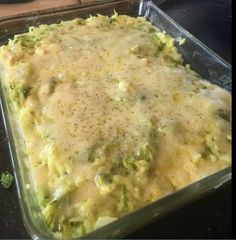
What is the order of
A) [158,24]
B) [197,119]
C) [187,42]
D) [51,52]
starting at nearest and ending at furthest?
[197,119]
[51,52]
[187,42]
[158,24]

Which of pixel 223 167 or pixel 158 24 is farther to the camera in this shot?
pixel 158 24

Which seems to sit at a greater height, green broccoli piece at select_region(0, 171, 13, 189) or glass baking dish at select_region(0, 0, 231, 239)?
glass baking dish at select_region(0, 0, 231, 239)

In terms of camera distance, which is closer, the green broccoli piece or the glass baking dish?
the glass baking dish

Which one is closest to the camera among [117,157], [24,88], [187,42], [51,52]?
[117,157]

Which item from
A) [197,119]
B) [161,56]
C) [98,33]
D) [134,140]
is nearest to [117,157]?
[134,140]

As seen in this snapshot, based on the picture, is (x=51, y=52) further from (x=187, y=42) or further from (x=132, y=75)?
(x=187, y=42)
